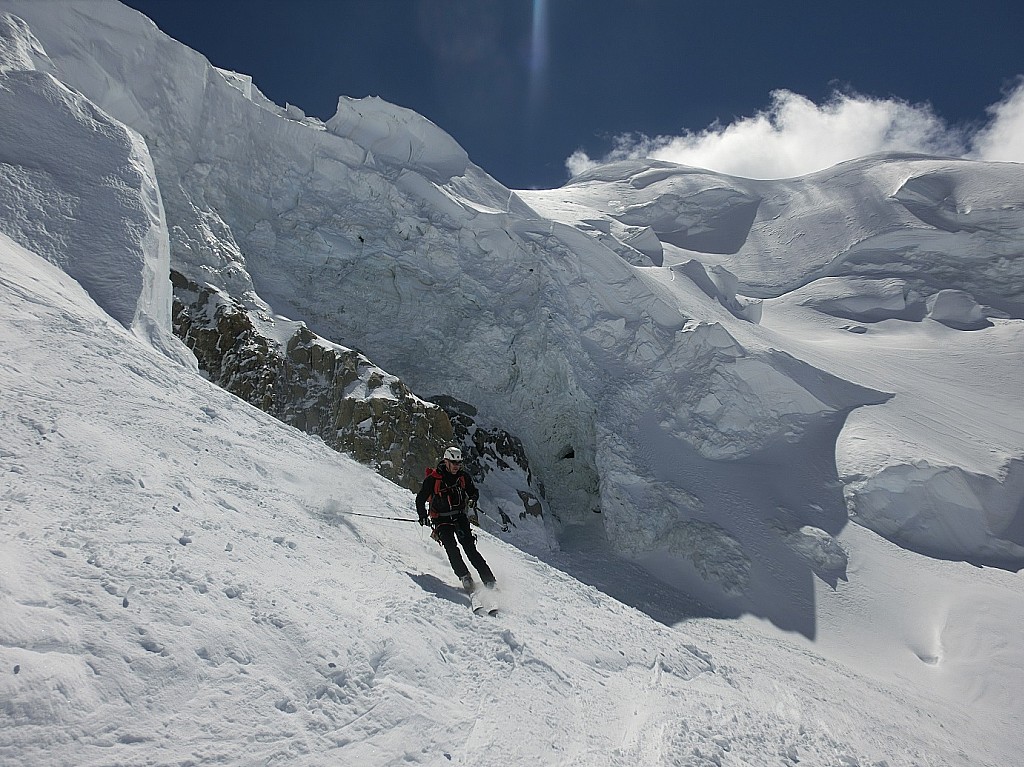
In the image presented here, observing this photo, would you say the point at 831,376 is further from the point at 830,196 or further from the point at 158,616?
the point at 830,196

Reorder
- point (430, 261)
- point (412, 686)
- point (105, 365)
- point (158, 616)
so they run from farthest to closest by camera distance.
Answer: point (430, 261), point (105, 365), point (412, 686), point (158, 616)

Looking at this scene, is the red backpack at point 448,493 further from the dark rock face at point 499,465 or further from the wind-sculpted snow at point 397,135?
the wind-sculpted snow at point 397,135

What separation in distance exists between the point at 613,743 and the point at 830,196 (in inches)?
1851

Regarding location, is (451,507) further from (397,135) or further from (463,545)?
(397,135)

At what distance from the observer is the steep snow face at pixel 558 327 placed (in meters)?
17.0

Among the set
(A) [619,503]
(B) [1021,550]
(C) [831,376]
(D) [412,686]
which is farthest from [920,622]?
(D) [412,686]

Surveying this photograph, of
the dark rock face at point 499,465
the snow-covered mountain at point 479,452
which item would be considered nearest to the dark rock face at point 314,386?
the snow-covered mountain at point 479,452

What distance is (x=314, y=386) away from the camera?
17297 mm

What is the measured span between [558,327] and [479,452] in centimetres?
557

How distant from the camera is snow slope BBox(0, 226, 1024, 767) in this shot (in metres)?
2.87

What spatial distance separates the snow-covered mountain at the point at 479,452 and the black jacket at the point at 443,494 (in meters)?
0.61

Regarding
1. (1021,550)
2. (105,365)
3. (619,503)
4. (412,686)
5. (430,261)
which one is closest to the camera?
(412,686)

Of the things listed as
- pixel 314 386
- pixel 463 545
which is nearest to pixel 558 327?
pixel 314 386

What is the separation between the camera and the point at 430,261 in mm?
23391
